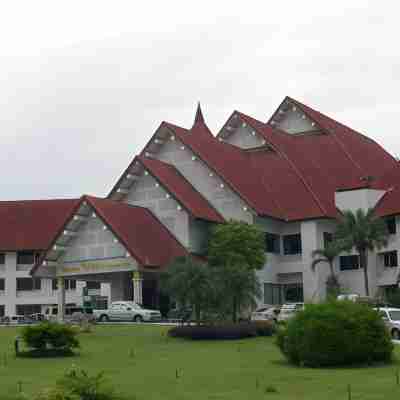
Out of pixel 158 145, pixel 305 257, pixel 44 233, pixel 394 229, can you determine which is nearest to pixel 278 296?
pixel 305 257

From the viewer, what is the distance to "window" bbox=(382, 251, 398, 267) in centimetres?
6147

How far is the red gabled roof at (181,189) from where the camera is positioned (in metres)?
60.0

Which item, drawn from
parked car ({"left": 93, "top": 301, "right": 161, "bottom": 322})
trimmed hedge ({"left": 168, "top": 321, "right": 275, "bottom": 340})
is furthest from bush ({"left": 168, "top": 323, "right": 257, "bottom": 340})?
parked car ({"left": 93, "top": 301, "right": 161, "bottom": 322})

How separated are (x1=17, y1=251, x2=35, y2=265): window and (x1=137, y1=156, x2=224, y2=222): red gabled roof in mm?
17099

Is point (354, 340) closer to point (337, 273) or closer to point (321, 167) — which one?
point (337, 273)

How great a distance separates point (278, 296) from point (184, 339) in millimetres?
25538

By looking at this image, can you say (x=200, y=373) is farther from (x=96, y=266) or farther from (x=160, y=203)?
(x=160, y=203)

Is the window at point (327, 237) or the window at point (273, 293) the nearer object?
the window at point (273, 293)

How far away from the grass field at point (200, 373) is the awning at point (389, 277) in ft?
79.6

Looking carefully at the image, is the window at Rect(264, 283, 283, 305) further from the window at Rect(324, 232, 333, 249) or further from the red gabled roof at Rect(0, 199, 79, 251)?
the red gabled roof at Rect(0, 199, 79, 251)

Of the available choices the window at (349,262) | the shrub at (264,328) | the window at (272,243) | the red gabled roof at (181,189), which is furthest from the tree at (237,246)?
the shrub at (264,328)

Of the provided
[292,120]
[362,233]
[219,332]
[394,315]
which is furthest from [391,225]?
[219,332]

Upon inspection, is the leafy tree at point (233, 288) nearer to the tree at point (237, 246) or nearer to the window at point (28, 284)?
the tree at point (237, 246)

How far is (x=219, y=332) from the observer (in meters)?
40.0
